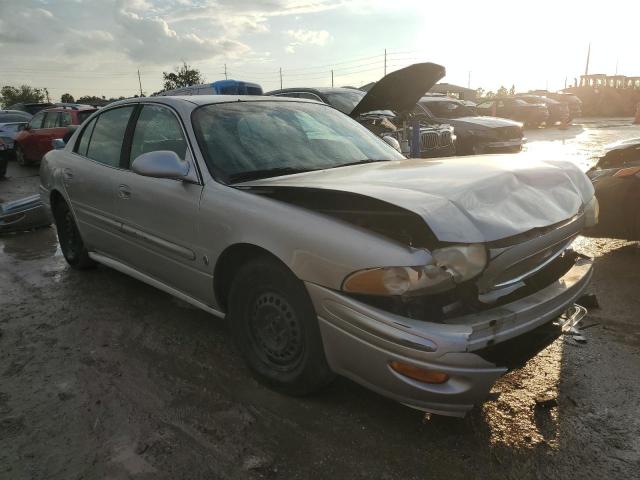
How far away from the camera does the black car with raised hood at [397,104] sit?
6.02 m

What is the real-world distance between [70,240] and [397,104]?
4.26 m

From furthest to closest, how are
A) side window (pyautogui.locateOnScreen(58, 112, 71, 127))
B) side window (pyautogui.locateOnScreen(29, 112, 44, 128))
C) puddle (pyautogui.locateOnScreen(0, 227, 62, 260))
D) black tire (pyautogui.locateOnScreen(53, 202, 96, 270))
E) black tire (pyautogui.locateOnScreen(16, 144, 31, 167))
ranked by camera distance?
black tire (pyautogui.locateOnScreen(16, 144, 31, 167)) → side window (pyautogui.locateOnScreen(29, 112, 44, 128)) → side window (pyautogui.locateOnScreen(58, 112, 71, 127)) → puddle (pyautogui.locateOnScreen(0, 227, 62, 260)) → black tire (pyautogui.locateOnScreen(53, 202, 96, 270))

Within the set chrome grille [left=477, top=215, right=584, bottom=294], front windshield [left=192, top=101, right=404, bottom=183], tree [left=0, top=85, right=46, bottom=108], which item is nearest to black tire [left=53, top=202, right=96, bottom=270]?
front windshield [left=192, top=101, right=404, bottom=183]

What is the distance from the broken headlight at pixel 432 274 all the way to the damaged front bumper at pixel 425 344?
114 millimetres

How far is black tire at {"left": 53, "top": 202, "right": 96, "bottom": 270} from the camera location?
479cm

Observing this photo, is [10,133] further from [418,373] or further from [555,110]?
[555,110]

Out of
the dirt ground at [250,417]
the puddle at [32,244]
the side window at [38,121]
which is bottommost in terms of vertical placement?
the puddle at [32,244]

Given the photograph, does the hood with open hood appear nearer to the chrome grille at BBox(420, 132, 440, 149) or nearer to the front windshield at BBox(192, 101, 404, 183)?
the front windshield at BBox(192, 101, 404, 183)

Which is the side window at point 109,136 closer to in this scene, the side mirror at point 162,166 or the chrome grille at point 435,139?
the side mirror at point 162,166

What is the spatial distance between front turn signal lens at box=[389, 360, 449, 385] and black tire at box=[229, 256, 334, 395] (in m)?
0.46

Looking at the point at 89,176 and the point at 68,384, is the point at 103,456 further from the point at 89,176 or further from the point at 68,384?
Answer: the point at 89,176

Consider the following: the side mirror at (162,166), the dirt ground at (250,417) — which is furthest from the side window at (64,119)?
the side mirror at (162,166)

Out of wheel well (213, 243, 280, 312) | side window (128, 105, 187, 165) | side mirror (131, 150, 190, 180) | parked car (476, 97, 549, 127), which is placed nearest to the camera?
wheel well (213, 243, 280, 312)

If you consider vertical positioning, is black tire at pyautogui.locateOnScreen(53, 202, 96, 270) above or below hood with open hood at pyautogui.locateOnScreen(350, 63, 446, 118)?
below
